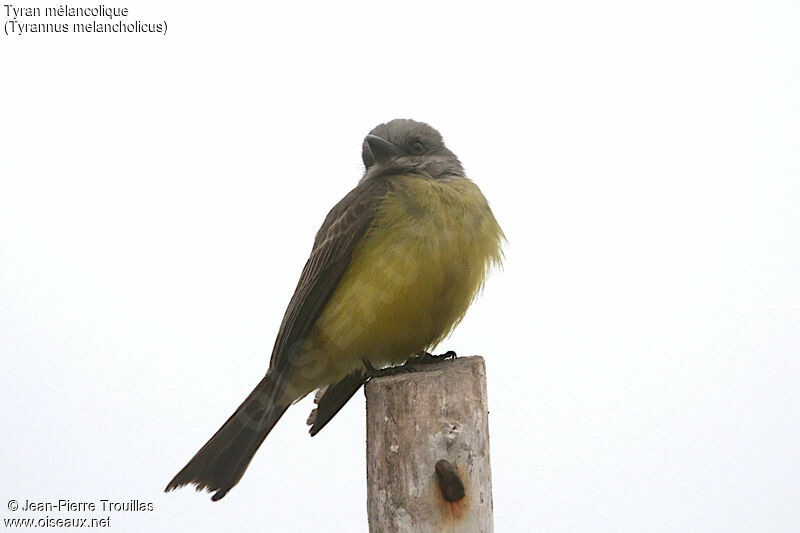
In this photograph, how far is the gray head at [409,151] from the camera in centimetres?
556

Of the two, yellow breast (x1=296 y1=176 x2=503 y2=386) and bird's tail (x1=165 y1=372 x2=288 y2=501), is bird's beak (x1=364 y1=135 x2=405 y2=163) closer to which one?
yellow breast (x1=296 y1=176 x2=503 y2=386)

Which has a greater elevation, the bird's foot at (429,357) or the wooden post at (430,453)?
the bird's foot at (429,357)

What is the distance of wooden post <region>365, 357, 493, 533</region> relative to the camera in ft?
12.8

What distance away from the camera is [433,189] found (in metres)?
5.19

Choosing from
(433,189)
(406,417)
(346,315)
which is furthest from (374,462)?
(433,189)

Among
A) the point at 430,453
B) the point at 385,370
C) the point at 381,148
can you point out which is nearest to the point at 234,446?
the point at 385,370

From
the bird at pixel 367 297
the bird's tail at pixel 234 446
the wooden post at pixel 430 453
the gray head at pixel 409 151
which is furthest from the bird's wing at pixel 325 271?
the wooden post at pixel 430 453

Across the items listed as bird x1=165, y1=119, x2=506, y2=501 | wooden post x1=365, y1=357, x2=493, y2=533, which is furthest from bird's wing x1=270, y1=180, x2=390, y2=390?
wooden post x1=365, y1=357, x2=493, y2=533

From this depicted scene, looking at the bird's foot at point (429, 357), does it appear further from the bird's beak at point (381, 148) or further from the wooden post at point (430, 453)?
the bird's beak at point (381, 148)

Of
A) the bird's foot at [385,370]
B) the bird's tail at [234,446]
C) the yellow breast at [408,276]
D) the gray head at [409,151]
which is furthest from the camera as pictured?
the gray head at [409,151]

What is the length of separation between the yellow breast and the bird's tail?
1.16 ft

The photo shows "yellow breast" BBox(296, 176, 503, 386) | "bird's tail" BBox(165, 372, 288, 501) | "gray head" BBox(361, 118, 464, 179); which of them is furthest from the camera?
"gray head" BBox(361, 118, 464, 179)

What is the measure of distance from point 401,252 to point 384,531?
151 centimetres

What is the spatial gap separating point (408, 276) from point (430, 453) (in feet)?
3.75
